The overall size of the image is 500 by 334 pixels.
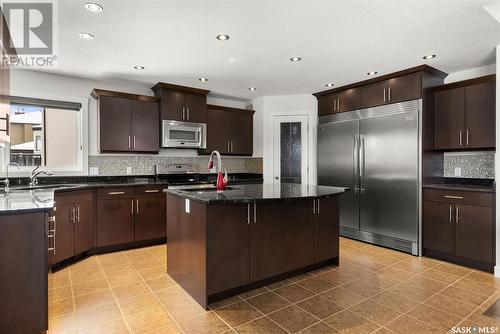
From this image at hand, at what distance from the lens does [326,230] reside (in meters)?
3.21

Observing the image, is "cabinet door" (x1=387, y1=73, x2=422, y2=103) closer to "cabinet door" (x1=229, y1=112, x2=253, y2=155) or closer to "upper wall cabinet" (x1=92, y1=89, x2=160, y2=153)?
"cabinet door" (x1=229, y1=112, x2=253, y2=155)

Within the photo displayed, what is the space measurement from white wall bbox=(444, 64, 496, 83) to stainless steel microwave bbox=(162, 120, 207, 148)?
3.78 m

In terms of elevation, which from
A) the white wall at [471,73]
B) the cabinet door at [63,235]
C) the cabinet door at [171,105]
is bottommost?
the cabinet door at [63,235]

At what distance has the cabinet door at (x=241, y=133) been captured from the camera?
17.9ft

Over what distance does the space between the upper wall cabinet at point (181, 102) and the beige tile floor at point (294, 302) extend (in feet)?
7.76

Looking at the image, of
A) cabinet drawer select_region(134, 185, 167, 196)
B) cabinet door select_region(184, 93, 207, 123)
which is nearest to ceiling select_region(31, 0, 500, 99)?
cabinet door select_region(184, 93, 207, 123)

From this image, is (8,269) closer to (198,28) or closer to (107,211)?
(107,211)

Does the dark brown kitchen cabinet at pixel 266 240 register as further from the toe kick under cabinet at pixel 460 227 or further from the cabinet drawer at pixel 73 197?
the cabinet drawer at pixel 73 197

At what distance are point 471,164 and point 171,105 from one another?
441 centimetres

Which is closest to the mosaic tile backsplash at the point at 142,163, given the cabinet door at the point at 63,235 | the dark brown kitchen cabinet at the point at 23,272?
the cabinet door at the point at 63,235

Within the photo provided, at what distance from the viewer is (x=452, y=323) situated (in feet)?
7.03

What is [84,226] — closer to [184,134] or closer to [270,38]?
[184,134]

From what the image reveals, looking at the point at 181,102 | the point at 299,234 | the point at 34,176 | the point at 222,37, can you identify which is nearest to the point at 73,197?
the point at 34,176

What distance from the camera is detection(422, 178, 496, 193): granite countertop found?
328cm
